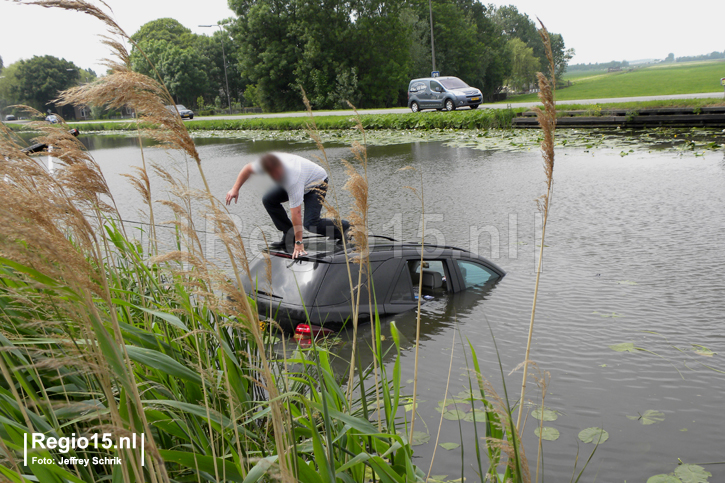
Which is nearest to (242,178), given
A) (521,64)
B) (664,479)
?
(664,479)

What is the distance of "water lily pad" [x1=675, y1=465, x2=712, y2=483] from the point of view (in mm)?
3375

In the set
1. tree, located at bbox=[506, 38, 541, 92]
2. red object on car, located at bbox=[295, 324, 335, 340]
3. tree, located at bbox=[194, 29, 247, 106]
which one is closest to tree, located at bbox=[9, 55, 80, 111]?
tree, located at bbox=[194, 29, 247, 106]

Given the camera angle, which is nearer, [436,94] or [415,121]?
[415,121]

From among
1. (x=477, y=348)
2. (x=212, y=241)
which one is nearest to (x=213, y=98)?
(x=212, y=241)

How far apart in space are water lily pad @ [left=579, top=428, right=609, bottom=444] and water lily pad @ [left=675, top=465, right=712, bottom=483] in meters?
0.50

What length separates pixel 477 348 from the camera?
5.30m

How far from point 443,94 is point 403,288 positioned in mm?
25948

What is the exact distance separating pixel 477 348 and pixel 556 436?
4.78 ft

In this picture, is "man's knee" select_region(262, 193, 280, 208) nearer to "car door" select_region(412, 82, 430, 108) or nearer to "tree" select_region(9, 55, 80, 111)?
"car door" select_region(412, 82, 430, 108)

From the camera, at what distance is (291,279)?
4516mm

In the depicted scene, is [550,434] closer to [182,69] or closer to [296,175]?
[296,175]

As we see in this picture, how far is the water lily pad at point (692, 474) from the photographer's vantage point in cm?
338

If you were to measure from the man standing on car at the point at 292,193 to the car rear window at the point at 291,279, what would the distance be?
0.13 meters

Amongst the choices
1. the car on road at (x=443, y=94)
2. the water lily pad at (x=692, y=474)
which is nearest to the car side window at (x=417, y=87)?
the car on road at (x=443, y=94)
